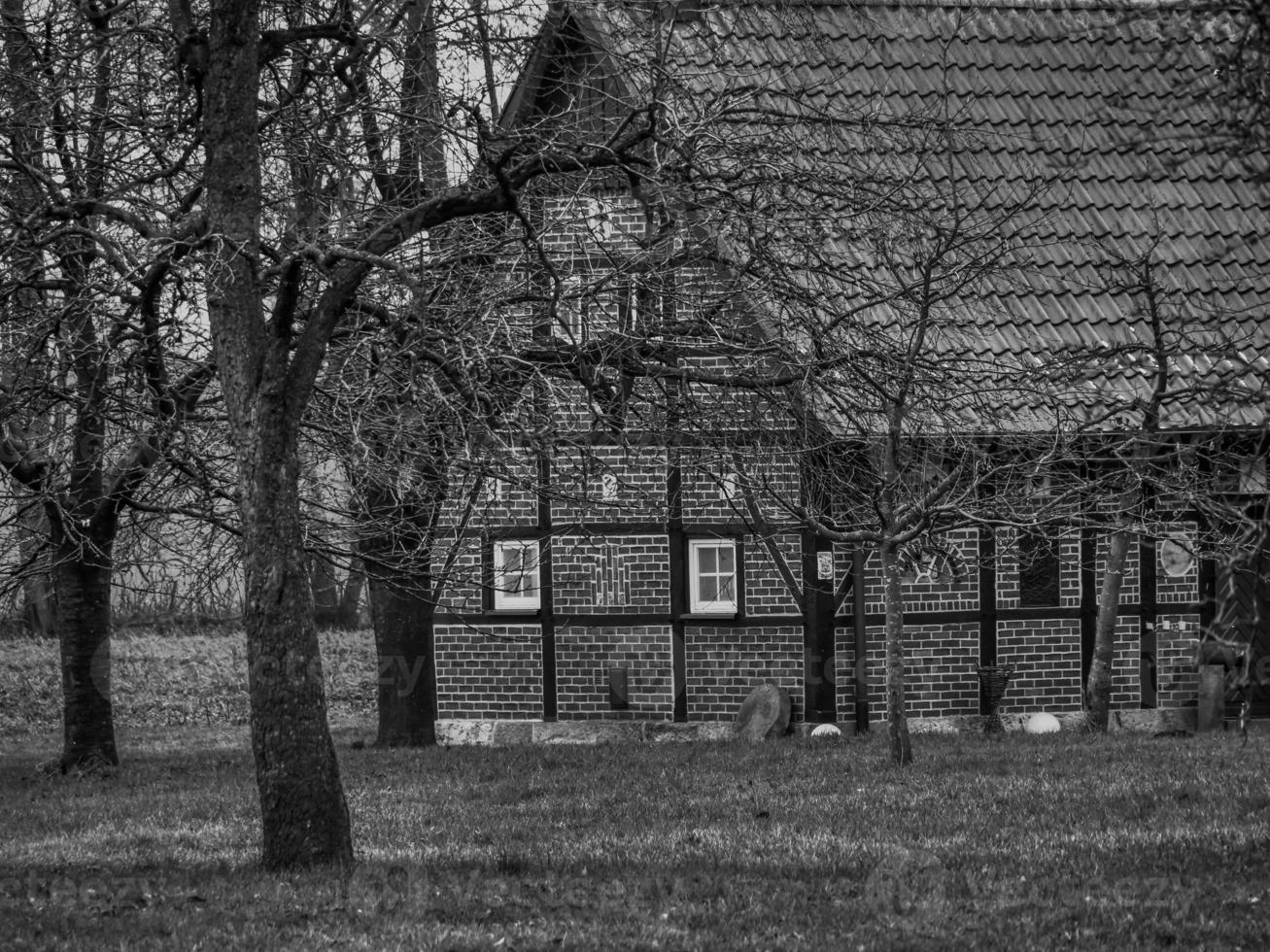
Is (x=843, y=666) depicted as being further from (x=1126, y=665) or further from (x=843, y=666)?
(x=1126, y=665)

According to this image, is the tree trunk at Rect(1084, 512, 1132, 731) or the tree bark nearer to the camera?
the tree bark

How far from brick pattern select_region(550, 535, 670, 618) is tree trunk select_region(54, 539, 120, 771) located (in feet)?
14.6

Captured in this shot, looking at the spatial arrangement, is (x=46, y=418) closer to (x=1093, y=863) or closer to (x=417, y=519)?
(x=417, y=519)

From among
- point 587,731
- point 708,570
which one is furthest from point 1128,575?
point 587,731

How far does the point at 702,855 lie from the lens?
301 inches

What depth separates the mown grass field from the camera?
5938 mm

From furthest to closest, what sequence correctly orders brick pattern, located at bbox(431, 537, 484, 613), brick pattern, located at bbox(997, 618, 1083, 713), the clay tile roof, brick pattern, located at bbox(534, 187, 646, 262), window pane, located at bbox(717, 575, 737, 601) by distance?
window pane, located at bbox(717, 575, 737, 601)
brick pattern, located at bbox(997, 618, 1083, 713)
brick pattern, located at bbox(431, 537, 484, 613)
the clay tile roof
brick pattern, located at bbox(534, 187, 646, 262)

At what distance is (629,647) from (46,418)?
19.7 feet

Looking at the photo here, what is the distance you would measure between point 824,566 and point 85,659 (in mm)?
6581

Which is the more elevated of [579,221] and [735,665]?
[579,221]

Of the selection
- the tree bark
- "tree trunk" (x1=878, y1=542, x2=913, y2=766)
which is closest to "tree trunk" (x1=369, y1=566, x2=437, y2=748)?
"tree trunk" (x1=878, y1=542, x2=913, y2=766)

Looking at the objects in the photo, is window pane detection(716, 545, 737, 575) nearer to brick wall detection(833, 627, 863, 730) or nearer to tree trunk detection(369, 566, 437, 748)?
brick wall detection(833, 627, 863, 730)

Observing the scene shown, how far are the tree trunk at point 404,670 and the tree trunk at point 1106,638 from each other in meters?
6.39

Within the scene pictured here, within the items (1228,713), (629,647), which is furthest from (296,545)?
(1228,713)
